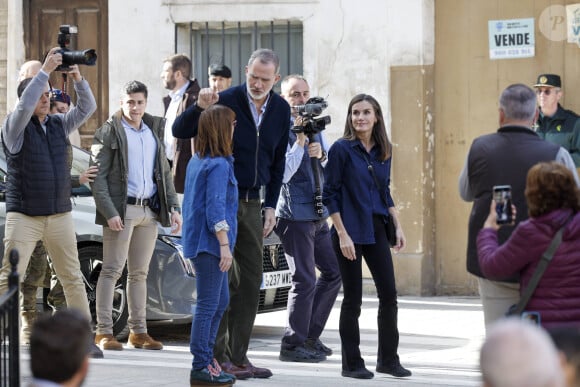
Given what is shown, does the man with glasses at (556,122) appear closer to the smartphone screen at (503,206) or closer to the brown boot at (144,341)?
the brown boot at (144,341)

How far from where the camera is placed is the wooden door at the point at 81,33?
16.8 m

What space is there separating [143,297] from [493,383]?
746cm

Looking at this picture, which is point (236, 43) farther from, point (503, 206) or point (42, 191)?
point (503, 206)

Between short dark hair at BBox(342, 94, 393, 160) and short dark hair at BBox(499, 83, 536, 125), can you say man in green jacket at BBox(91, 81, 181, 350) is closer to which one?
short dark hair at BBox(342, 94, 393, 160)

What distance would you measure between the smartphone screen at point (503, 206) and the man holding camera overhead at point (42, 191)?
400 cm

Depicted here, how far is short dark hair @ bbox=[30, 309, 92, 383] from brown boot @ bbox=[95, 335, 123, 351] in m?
6.43

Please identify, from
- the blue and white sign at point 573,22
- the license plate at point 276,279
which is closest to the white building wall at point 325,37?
the blue and white sign at point 573,22

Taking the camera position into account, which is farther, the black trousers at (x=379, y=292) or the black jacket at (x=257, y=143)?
the black trousers at (x=379, y=292)

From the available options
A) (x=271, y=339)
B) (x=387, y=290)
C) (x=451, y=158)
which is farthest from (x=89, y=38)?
(x=387, y=290)

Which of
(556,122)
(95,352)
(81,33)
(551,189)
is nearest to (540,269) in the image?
(551,189)

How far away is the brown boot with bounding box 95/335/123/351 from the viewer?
10797 mm

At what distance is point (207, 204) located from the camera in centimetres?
862

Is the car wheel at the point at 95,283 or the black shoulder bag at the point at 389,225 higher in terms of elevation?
the black shoulder bag at the point at 389,225

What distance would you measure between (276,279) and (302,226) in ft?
3.78
